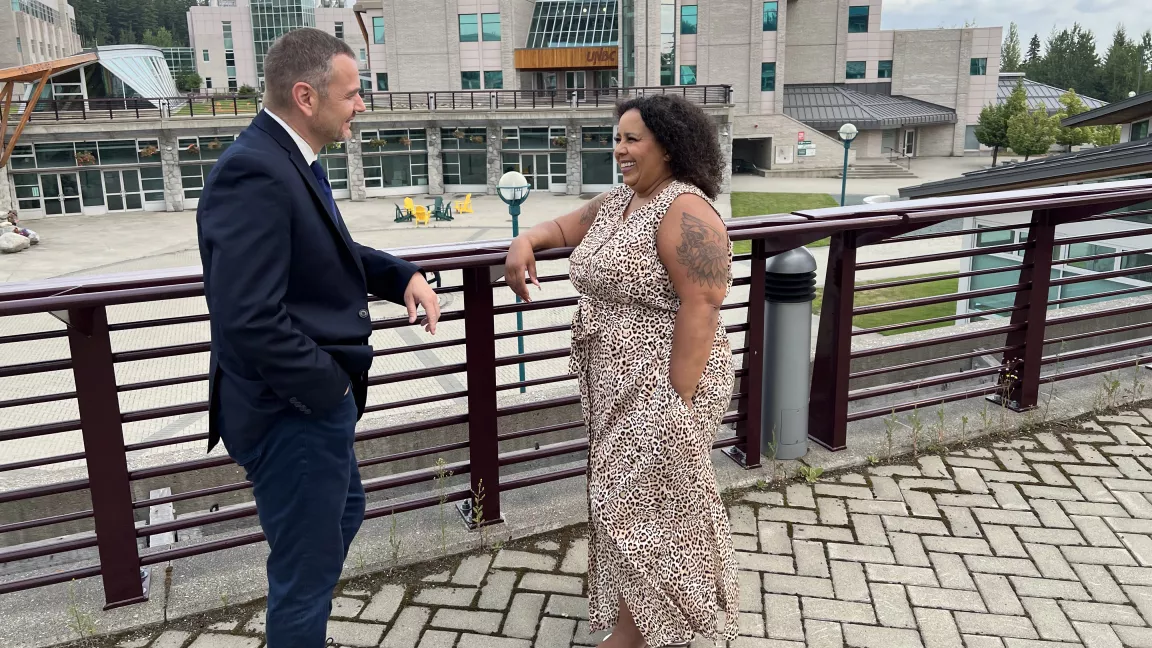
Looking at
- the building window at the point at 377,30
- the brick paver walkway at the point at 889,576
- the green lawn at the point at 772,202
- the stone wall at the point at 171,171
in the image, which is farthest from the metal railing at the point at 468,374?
the building window at the point at 377,30

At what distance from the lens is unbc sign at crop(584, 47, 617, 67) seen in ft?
175

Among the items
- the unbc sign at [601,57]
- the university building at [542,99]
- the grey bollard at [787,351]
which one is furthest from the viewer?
the unbc sign at [601,57]

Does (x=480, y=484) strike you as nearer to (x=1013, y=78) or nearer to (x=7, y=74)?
(x=7, y=74)

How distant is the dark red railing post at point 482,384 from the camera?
11.9 feet

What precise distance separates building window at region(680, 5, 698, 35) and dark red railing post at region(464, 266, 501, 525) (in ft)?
165

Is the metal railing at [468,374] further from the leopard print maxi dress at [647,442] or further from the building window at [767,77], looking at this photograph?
the building window at [767,77]

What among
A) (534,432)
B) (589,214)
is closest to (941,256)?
(589,214)

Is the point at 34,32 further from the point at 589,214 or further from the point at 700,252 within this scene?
the point at 700,252

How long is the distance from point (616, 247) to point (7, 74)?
4063 centimetres

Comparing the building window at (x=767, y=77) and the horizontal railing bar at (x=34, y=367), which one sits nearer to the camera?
the horizontal railing bar at (x=34, y=367)

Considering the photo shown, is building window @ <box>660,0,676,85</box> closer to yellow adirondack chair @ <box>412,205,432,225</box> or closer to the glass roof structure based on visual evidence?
the glass roof structure

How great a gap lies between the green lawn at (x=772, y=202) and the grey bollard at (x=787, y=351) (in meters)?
30.7

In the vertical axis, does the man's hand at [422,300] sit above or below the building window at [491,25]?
below

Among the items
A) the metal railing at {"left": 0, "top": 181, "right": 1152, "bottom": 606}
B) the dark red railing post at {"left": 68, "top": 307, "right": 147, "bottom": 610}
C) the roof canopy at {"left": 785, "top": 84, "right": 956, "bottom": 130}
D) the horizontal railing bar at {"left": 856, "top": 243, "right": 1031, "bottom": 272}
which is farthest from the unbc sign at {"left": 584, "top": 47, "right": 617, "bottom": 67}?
the dark red railing post at {"left": 68, "top": 307, "right": 147, "bottom": 610}
